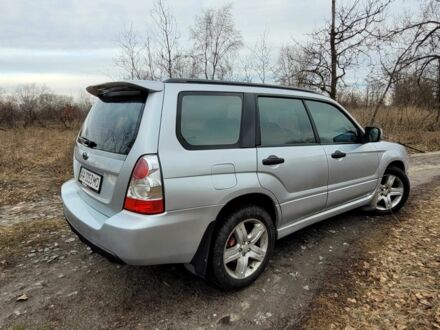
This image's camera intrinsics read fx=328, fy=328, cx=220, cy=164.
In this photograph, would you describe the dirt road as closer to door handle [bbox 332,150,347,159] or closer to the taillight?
the taillight

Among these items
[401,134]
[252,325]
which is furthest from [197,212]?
[401,134]

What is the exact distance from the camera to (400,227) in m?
4.18

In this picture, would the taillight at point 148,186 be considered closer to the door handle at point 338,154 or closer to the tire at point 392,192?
the door handle at point 338,154

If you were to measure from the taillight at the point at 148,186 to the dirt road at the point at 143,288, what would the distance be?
2.98 feet

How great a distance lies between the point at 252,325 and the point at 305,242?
1594 mm

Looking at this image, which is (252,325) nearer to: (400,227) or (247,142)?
(247,142)

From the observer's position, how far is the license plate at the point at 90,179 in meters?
2.61

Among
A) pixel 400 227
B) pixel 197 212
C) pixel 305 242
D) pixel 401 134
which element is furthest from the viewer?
pixel 401 134

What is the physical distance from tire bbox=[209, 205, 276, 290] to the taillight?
614 mm

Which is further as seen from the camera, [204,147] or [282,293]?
[282,293]

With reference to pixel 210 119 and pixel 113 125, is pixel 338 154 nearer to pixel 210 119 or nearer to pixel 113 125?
pixel 210 119

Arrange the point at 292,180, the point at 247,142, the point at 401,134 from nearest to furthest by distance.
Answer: the point at 247,142 < the point at 292,180 < the point at 401,134

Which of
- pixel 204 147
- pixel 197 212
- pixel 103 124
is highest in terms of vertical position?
pixel 103 124

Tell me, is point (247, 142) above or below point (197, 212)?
above
